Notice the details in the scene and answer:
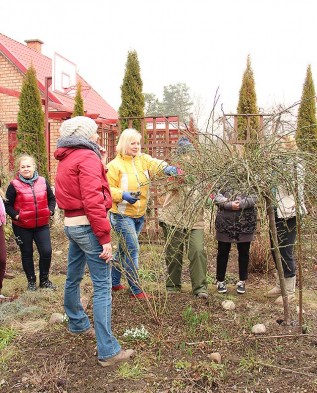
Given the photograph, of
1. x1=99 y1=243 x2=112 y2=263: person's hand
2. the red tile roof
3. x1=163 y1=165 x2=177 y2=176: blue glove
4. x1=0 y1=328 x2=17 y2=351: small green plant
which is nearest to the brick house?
the red tile roof

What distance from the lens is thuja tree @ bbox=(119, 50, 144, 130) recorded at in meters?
8.65

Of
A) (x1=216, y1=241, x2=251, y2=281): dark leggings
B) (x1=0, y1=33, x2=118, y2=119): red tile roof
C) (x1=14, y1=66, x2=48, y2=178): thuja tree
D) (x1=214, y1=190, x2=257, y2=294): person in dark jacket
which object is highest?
(x1=0, y1=33, x2=118, y2=119): red tile roof

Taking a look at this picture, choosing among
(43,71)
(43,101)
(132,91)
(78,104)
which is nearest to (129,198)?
(132,91)

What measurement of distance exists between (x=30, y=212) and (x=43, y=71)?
1299cm

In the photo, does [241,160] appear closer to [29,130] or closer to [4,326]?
[4,326]

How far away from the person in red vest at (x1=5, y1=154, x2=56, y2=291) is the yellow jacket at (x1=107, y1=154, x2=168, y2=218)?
1.07 metres

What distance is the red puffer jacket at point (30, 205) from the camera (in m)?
4.63

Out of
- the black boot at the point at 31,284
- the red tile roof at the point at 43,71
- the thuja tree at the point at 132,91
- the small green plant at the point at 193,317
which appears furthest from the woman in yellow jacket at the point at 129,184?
the red tile roof at the point at 43,71

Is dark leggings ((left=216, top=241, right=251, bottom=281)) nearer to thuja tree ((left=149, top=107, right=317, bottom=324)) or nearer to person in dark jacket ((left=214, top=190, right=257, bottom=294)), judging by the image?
person in dark jacket ((left=214, top=190, right=257, bottom=294))

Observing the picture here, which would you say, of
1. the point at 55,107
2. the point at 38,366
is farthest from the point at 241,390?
the point at 55,107

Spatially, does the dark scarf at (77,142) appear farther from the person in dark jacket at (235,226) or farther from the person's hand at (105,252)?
the person in dark jacket at (235,226)

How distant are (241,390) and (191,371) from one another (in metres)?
0.36

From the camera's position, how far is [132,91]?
8.67 m

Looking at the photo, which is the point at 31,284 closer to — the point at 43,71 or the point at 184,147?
the point at 184,147
